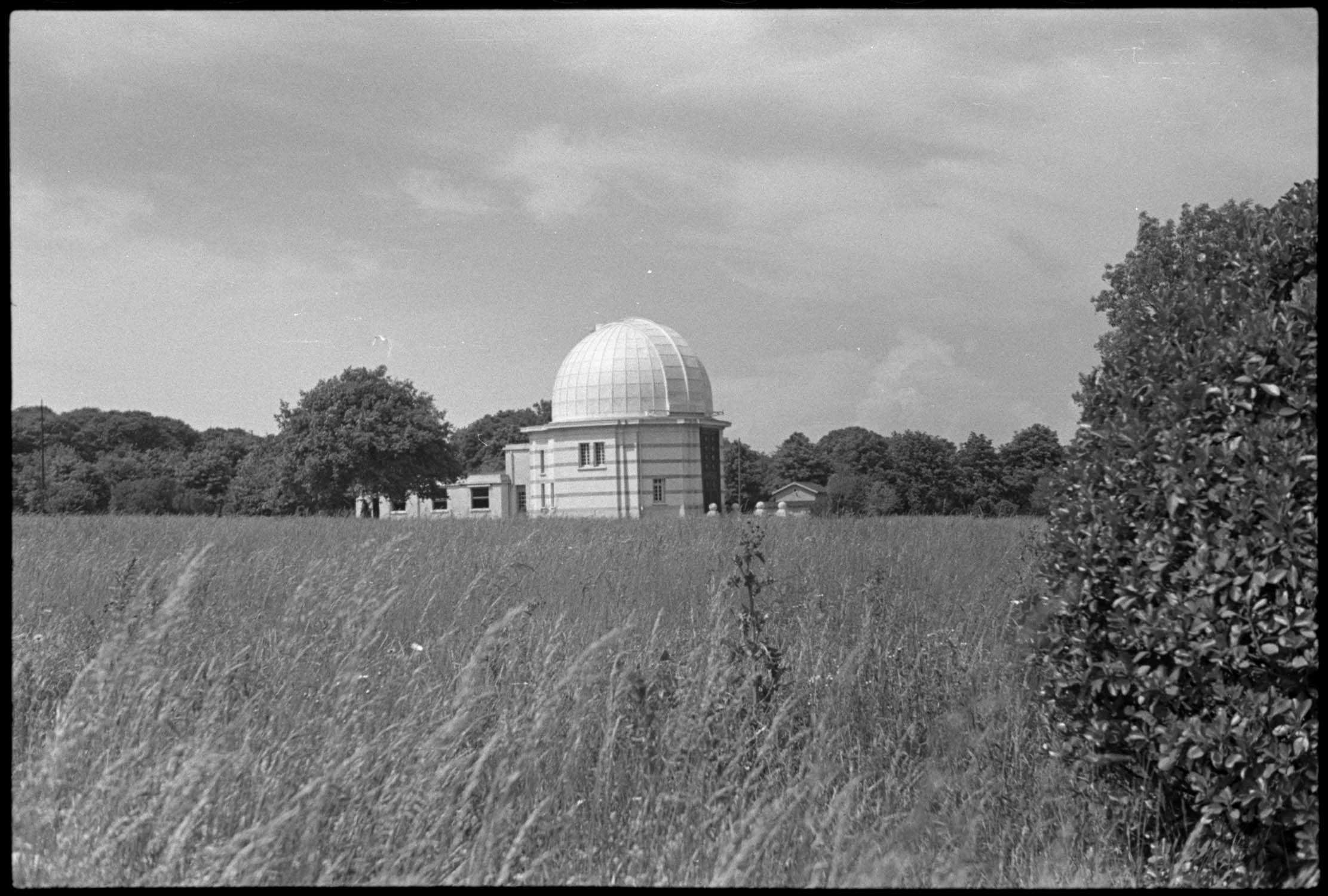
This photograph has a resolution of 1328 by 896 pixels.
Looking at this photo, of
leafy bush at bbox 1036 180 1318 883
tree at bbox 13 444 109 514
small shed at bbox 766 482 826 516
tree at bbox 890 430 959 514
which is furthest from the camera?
small shed at bbox 766 482 826 516

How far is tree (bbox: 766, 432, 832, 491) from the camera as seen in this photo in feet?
180

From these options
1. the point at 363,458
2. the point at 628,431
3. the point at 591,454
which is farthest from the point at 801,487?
the point at 363,458

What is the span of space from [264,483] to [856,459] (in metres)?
29.3

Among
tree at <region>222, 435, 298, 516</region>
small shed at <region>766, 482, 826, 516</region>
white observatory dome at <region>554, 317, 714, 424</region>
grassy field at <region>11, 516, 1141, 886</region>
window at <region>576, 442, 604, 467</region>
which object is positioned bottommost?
grassy field at <region>11, 516, 1141, 886</region>

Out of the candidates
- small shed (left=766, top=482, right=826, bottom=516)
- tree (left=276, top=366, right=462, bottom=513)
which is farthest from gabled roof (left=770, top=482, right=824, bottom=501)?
tree (left=276, top=366, right=462, bottom=513)

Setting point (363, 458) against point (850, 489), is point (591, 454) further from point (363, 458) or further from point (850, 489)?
point (850, 489)

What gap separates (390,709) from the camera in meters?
4.69

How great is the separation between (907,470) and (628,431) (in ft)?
55.1

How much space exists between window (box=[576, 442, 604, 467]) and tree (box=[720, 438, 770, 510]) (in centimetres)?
753

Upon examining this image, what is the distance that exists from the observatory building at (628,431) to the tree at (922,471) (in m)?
11.8

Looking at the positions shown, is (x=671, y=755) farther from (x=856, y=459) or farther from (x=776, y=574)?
(x=856, y=459)

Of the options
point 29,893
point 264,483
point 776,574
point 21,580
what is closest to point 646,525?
point 776,574

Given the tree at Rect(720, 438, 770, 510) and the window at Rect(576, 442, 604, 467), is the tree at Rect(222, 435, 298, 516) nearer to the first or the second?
the window at Rect(576, 442, 604, 467)

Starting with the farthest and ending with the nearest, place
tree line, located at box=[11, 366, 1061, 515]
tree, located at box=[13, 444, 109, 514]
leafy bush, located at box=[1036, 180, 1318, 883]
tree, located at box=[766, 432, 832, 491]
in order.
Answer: tree, located at box=[766, 432, 832, 491]
tree line, located at box=[11, 366, 1061, 515]
tree, located at box=[13, 444, 109, 514]
leafy bush, located at box=[1036, 180, 1318, 883]
